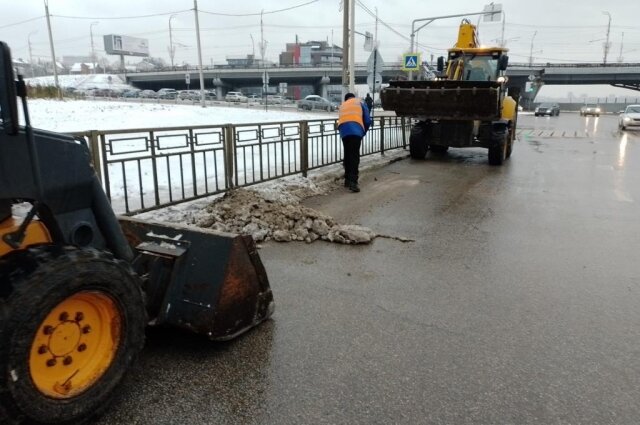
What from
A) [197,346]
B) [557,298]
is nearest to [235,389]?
[197,346]

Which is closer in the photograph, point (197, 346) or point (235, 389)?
point (235, 389)

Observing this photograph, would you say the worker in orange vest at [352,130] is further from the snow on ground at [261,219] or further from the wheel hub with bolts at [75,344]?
the wheel hub with bolts at [75,344]

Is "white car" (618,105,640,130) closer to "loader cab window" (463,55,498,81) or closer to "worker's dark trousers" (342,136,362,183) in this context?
"loader cab window" (463,55,498,81)

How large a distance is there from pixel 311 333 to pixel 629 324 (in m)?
2.49

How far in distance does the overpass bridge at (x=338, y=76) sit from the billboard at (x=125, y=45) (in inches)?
818

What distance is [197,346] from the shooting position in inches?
133

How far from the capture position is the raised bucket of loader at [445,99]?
11609 mm

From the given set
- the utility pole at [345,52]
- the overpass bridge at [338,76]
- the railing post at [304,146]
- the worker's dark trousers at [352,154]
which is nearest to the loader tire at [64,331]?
the worker's dark trousers at [352,154]

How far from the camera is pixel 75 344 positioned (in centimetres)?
251

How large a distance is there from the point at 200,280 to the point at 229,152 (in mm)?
4761

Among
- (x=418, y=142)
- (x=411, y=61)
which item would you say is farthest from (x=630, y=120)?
(x=418, y=142)

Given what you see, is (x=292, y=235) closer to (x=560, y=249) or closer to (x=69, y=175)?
(x=560, y=249)

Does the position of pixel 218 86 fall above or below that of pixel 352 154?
above

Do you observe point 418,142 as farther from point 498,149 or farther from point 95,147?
point 95,147
